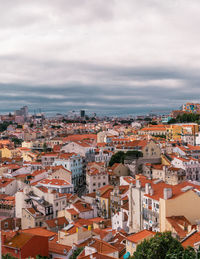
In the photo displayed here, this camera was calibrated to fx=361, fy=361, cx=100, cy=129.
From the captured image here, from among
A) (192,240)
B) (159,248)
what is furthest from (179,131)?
(159,248)

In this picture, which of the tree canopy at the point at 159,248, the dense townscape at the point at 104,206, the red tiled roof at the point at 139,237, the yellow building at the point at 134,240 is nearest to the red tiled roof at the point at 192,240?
the dense townscape at the point at 104,206

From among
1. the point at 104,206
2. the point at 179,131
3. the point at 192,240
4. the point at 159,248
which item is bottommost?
the point at 104,206

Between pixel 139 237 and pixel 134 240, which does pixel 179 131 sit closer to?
pixel 139 237

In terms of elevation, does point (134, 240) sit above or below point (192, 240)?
below

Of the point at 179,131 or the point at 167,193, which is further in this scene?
the point at 179,131

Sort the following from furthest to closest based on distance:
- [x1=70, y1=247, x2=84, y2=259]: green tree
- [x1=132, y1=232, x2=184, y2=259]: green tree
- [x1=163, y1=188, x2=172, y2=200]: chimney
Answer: [x1=163, y1=188, x2=172, y2=200]: chimney, [x1=70, y1=247, x2=84, y2=259]: green tree, [x1=132, y1=232, x2=184, y2=259]: green tree

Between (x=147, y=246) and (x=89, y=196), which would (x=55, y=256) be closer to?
(x=147, y=246)

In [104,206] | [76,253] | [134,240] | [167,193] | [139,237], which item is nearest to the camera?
[134,240]

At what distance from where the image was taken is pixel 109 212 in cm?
4359

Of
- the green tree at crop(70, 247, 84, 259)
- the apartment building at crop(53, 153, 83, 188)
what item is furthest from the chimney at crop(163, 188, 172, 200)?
the apartment building at crop(53, 153, 83, 188)

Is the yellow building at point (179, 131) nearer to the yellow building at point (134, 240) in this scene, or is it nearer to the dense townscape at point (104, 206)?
the dense townscape at point (104, 206)

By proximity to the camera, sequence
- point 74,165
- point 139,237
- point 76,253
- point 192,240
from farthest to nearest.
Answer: point 74,165 → point 76,253 → point 139,237 → point 192,240

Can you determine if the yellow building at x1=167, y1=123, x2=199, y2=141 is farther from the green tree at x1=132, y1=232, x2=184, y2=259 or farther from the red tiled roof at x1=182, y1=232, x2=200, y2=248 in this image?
the green tree at x1=132, y1=232, x2=184, y2=259

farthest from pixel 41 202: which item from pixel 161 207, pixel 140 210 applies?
pixel 161 207
